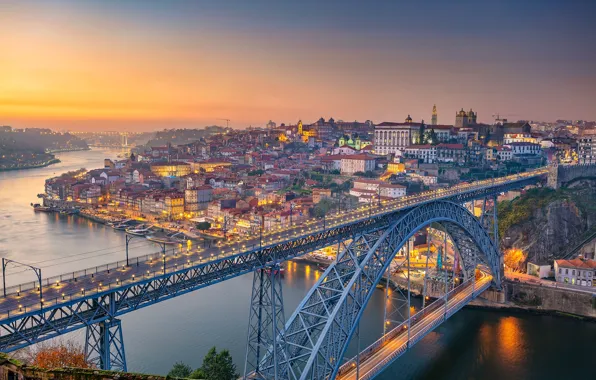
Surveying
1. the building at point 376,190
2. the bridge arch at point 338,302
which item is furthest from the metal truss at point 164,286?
the building at point 376,190

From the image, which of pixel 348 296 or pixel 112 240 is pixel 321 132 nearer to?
pixel 112 240

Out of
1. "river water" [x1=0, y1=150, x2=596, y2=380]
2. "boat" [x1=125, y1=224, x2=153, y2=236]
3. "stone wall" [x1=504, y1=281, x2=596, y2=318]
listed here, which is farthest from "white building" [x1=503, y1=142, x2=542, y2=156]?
"boat" [x1=125, y1=224, x2=153, y2=236]

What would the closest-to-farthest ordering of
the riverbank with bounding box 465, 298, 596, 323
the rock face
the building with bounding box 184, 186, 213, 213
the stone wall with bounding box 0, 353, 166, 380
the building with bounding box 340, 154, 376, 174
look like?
the stone wall with bounding box 0, 353, 166, 380, the riverbank with bounding box 465, 298, 596, 323, the rock face, the building with bounding box 184, 186, 213, 213, the building with bounding box 340, 154, 376, 174

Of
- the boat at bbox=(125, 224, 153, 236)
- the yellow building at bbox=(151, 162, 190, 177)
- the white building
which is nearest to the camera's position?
the boat at bbox=(125, 224, 153, 236)

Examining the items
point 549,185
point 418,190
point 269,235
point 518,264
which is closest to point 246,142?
point 418,190

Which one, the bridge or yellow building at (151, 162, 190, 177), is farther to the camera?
yellow building at (151, 162, 190, 177)

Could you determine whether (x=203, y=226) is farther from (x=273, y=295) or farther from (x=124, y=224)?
(x=273, y=295)

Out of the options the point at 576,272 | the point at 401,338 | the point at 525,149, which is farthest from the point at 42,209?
the point at 525,149

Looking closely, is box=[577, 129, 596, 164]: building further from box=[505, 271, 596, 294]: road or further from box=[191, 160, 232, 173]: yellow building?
box=[191, 160, 232, 173]: yellow building
